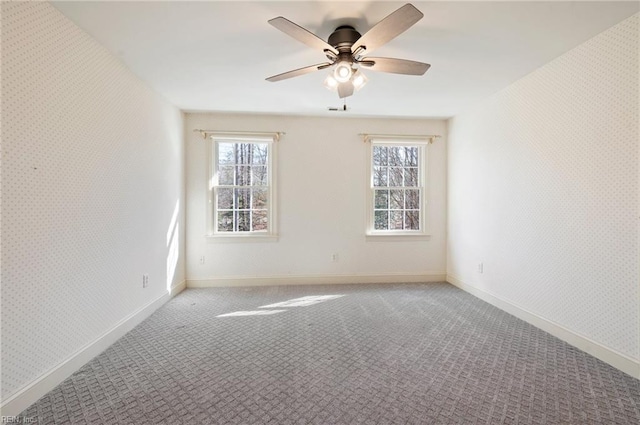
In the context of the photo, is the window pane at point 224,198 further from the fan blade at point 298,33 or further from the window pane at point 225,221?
the fan blade at point 298,33

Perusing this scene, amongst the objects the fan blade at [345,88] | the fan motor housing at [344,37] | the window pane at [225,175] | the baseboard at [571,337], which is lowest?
the baseboard at [571,337]

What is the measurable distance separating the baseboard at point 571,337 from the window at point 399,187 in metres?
1.38

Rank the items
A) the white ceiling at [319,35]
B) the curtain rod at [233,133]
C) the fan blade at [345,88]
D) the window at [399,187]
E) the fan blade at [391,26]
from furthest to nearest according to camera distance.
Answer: the window at [399,187] → the curtain rod at [233,133] → the fan blade at [345,88] → the white ceiling at [319,35] → the fan blade at [391,26]

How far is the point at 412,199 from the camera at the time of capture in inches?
178

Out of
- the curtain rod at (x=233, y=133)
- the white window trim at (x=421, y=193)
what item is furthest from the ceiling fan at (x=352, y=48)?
the white window trim at (x=421, y=193)

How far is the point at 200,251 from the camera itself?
4148 millimetres

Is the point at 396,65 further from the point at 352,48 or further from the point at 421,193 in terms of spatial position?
the point at 421,193

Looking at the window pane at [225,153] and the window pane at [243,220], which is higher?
the window pane at [225,153]

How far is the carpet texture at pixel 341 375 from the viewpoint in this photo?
1624 millimetres

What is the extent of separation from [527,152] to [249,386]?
326cm

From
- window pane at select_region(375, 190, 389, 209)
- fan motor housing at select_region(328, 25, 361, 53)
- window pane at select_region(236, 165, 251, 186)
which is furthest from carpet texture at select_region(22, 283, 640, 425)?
fan motor housing at select_region(328, 25, 361, 53)

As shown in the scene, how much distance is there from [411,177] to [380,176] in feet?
1.66

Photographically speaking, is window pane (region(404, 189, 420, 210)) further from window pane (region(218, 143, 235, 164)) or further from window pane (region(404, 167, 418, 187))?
window pane (region(218, 143, 235, 164))

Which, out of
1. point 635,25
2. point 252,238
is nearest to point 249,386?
point 252,238
